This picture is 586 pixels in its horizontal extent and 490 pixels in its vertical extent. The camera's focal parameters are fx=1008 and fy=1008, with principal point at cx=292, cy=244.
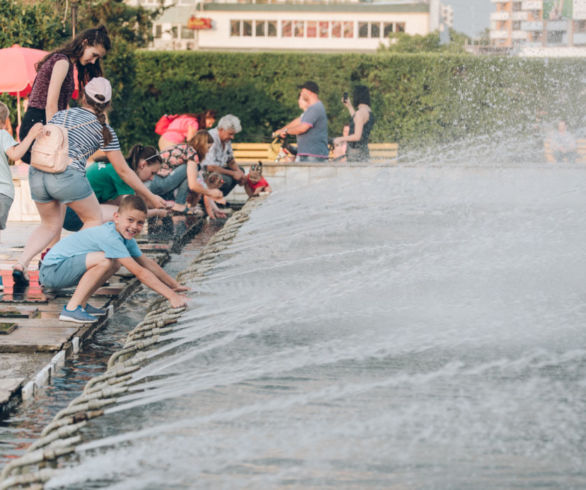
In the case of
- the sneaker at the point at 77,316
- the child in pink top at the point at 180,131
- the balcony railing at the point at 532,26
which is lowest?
the sneaker at the point at 77,316

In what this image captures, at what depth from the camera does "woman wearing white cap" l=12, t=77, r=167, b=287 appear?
6.59 metres

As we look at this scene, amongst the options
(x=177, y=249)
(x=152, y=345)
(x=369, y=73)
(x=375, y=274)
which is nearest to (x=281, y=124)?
(x=369, y=73)

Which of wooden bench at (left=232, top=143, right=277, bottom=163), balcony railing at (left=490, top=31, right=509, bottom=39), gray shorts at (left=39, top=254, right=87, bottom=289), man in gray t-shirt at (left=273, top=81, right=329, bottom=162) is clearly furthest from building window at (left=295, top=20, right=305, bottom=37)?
balcony railing at (left=490, top=31, right=509, bottom=39)

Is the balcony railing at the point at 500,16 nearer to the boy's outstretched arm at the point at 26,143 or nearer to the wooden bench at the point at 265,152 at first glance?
the wooden bench at the point at 265,152

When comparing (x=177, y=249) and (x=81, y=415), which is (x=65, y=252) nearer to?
(x=81, y=415)

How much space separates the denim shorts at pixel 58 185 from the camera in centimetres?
655

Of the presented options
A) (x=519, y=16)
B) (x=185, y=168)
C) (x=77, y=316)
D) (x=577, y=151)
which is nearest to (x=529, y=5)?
(x=519, y=16)

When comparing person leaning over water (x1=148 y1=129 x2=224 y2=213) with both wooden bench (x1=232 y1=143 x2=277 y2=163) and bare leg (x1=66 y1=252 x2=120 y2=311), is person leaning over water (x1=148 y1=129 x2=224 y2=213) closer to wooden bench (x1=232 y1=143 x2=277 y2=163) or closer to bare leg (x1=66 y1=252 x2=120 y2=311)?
bare leg (x1=66 y1=252 x2=120 y2=311)

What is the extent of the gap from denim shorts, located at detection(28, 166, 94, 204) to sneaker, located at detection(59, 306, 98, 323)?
1.19m

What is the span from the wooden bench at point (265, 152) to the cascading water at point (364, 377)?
36.8ft

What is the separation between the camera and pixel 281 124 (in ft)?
77.5

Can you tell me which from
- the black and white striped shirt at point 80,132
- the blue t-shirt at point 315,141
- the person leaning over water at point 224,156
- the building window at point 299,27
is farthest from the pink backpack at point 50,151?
the building window at point 299,27

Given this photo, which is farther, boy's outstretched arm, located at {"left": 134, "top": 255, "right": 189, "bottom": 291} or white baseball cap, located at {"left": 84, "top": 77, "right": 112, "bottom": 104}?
white baseball cap, located at {"left": 84, "top": 77, "right": 112, "bottom": 104}

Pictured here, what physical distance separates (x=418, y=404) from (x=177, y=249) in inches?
213
